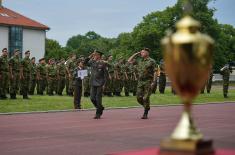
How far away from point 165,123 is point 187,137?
12.1m

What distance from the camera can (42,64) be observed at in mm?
30797

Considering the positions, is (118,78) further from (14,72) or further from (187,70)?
(187,70)

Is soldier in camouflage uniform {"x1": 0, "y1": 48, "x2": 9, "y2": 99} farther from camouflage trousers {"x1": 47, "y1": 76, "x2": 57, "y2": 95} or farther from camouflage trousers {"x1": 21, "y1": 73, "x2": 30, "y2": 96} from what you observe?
camouflage trousers {"x1": 47, "y1": 76, "x2": 57, "y2": 95}

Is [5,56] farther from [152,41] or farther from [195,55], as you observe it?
[152,41]

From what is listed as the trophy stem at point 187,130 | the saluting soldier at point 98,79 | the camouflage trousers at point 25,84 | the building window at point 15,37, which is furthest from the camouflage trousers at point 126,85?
the building window at point 15,37

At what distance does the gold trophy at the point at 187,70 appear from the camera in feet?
10.7

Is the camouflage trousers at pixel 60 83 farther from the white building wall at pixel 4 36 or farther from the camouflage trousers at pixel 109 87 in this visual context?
the white building wall at pixel 4 36

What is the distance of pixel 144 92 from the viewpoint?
17.4 m

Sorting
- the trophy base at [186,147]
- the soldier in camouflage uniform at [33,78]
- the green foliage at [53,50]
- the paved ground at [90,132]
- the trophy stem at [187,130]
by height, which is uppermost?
the green foliage at [53,50]

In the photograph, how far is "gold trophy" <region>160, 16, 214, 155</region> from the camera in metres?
3.25

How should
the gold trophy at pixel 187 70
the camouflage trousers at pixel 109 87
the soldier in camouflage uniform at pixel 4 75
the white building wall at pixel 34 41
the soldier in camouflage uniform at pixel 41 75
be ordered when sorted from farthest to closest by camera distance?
the white building wall at pixel 34 41
the camouflage trousers at pixel 109 87
the soldier in camouflage uniform at pixel 41 75
the soldier in camouflage uniform at pixel 4 75
the gold trophy at pixel 187 70

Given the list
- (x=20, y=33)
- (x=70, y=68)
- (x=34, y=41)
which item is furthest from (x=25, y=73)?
(x=34, y=41)

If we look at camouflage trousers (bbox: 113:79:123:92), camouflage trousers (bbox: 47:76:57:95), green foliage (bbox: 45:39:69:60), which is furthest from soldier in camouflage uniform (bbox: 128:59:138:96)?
green foliage (bbox: 45:39:69:60)

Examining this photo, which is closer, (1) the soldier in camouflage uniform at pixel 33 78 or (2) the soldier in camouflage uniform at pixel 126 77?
(1) the soldier in camouflage uniform at pixel 33 78
